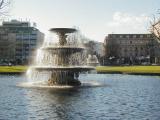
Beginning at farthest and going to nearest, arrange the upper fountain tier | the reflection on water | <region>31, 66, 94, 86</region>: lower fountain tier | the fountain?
1. the upper fountain tier
2. the fountain
3. <region>31, 66, 94, 86</region>: lower fountain tier
4. the reflection on water

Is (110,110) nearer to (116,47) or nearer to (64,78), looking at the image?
(64,78)

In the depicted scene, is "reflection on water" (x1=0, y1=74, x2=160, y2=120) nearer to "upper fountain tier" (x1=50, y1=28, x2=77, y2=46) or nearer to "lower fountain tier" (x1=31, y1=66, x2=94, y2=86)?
"lower fountain tier" (x1=31, y1=66, x2=94, y2=86)

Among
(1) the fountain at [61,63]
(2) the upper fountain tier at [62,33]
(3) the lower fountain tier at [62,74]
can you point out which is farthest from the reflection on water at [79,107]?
(2) the upper fountain tier at [62,33]

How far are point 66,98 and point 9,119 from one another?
26.0 feet

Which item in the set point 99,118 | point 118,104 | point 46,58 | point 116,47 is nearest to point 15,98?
point 118,104

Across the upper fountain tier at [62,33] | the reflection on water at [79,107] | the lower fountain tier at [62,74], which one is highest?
the upper fountain tier at [62,33]

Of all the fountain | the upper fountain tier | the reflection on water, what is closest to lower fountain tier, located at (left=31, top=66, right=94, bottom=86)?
the fountain

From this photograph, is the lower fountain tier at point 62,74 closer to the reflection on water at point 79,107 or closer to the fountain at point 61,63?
the fountain at point 61,63

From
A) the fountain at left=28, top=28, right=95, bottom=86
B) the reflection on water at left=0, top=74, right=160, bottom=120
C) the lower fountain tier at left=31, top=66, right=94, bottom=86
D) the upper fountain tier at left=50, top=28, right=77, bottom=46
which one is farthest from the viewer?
the upper fountain tier at left=50, top=28, right=77, bottom=46

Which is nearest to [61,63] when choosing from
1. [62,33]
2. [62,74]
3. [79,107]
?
[62,74]

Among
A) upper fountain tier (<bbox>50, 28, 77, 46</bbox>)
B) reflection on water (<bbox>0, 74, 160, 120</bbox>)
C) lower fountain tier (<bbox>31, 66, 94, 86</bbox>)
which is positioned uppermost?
upper fountain tier (<bbox>50, 28, 77, 46</bbox>)

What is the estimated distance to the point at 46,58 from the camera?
3897 centimetres

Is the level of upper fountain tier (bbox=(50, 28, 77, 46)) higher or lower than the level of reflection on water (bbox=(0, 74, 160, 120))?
higher

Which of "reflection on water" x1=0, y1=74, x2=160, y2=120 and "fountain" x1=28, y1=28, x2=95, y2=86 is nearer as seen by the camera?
"reflection on water" x1=0, y1=74, x2=160, y2=120
